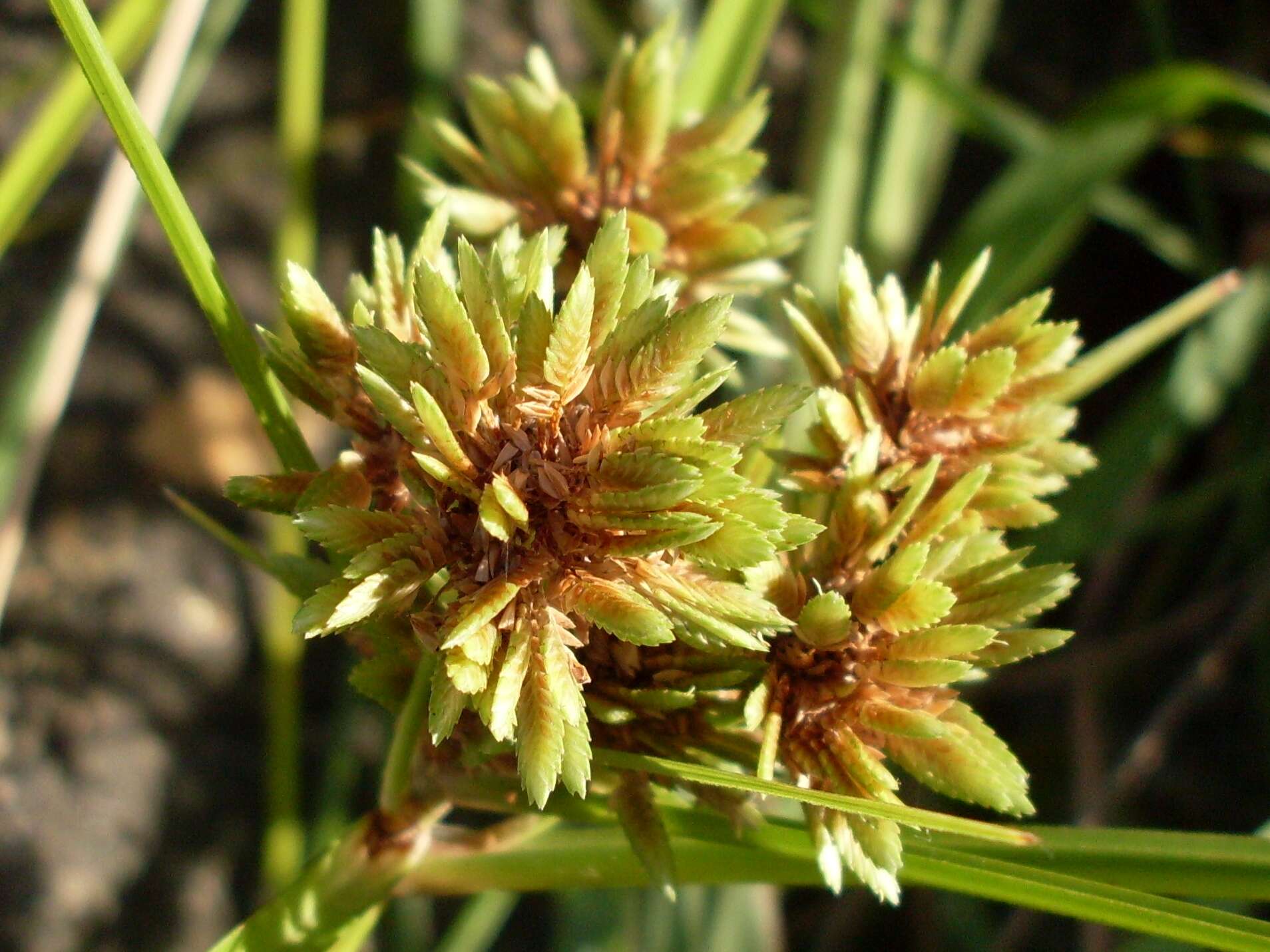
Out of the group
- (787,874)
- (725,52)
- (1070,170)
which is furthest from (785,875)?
(1070,170)

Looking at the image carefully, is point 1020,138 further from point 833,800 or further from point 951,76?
point 833,800

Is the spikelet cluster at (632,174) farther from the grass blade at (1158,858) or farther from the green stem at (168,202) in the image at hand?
the grass blade at (1158,858)

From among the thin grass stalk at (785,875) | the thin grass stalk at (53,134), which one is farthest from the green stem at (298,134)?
the thin grass stalk at (785,875)

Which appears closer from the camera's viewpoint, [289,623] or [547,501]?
[547,501]

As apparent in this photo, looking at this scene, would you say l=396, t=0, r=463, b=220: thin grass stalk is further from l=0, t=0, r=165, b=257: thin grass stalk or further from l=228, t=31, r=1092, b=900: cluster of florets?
l=228, t=31, r=1092, b=900: cluster of florets

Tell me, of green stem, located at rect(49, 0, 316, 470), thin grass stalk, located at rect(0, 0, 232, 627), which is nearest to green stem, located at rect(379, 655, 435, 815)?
green stem, located at rect(49, 0, 316, 470)

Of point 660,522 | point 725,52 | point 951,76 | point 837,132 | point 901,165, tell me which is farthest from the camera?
point 951,76

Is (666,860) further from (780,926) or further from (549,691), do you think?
(780,926)
